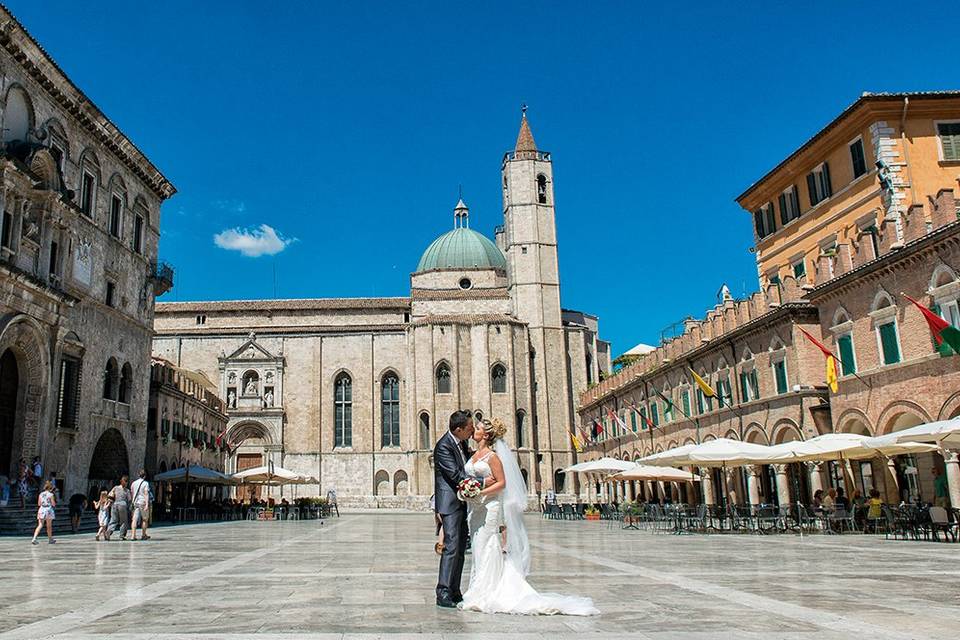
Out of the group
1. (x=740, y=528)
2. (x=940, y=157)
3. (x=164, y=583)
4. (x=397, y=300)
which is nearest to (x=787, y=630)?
(x=164, y=583)

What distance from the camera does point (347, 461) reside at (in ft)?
191

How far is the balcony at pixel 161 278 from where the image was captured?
3512 cm

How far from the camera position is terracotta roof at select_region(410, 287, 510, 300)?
61188 millimetres

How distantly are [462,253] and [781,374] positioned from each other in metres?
42.6

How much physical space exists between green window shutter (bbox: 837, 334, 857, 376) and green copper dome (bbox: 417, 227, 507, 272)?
1716 inches

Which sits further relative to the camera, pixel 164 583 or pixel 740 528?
pixel 740 528

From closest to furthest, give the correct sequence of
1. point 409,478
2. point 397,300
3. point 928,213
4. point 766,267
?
1. point 928,213
2. point 766,267
3. point 409,478
4. point 397,300

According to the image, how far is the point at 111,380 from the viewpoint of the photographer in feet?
102

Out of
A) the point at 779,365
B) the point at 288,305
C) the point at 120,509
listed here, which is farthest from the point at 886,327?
the point at 288,305

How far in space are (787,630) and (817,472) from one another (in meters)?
20.6

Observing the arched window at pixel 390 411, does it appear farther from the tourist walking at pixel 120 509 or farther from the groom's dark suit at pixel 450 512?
the groom's dark suit at pixel 450 512

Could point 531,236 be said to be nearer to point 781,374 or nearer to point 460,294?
point 460,294

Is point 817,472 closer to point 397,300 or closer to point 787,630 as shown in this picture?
point 787,630

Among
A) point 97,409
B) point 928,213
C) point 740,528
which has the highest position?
point 928,213
